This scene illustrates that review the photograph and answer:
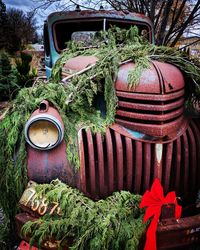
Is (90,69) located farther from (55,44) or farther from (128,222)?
(55,44)

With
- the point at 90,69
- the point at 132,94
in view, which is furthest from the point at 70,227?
the point at 90,69

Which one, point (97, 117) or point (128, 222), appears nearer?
point (128, 222)

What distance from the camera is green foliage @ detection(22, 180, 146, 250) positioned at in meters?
→ 1.76

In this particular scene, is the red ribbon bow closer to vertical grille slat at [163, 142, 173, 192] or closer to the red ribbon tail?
the red ribbon tail

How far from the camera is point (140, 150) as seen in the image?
82.5 inches

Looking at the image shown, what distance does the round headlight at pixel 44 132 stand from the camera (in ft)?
6.33

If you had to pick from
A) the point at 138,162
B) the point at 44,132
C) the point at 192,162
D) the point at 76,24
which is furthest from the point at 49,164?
the point at 76,24

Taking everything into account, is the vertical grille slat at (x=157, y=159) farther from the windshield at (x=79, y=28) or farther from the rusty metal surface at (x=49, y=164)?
the windshield at (x=79, y=28)

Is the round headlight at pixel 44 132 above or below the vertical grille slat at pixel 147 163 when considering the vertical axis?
above

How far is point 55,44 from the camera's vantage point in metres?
3.86

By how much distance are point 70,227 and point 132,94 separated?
37.3 inches

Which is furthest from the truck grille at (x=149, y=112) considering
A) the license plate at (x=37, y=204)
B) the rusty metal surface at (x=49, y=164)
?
the license plate at (x=37, y=204)

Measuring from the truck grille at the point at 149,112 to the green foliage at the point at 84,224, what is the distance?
1.82ft

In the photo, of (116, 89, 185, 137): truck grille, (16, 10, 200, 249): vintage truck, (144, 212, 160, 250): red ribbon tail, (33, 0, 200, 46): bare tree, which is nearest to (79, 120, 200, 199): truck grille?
(16, 10, 200, 249): vintage truck
